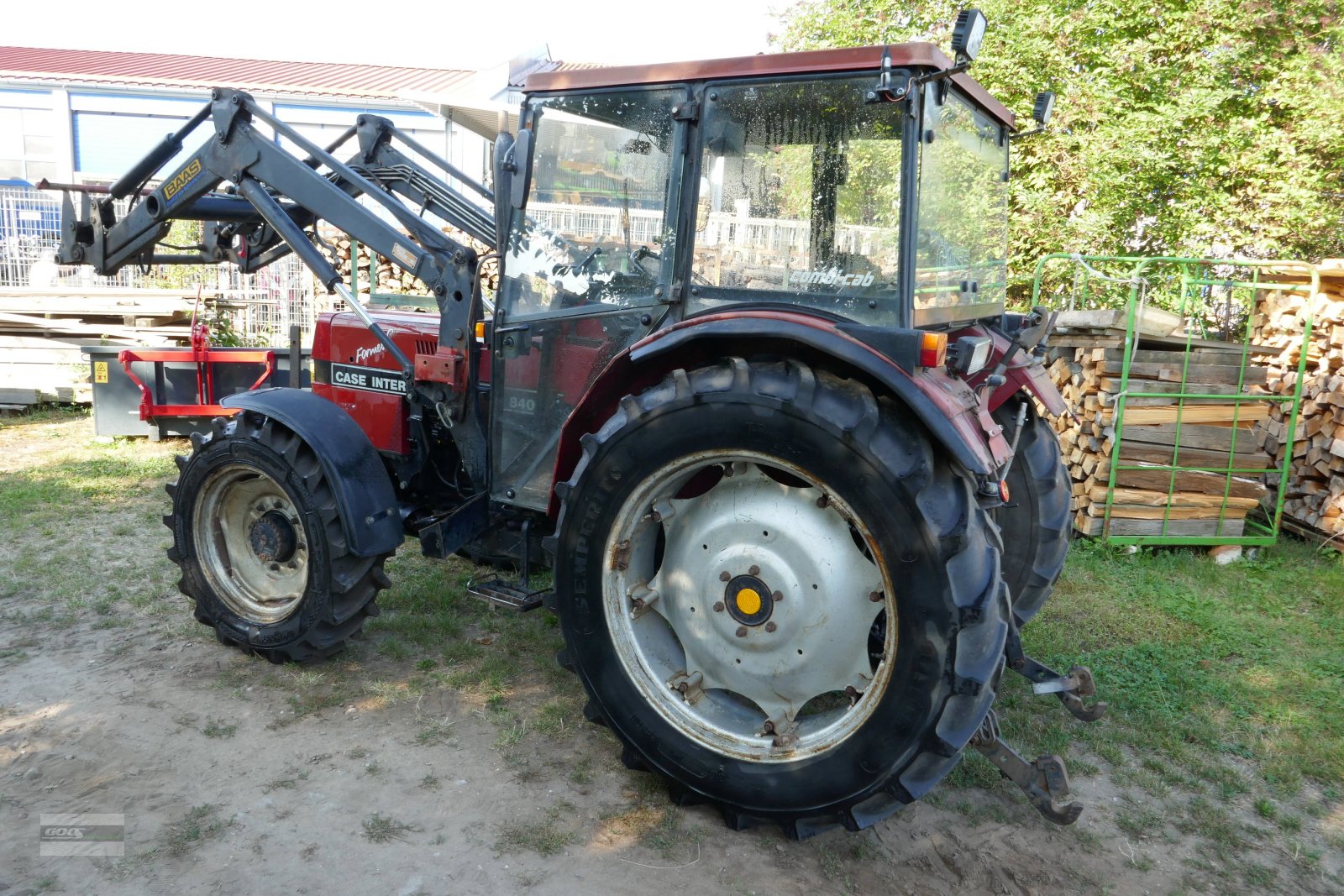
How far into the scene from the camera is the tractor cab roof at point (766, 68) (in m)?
2.83

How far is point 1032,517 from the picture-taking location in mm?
4125

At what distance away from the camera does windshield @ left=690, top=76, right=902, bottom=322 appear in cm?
298

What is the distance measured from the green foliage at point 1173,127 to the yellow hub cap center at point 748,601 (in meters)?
7.55

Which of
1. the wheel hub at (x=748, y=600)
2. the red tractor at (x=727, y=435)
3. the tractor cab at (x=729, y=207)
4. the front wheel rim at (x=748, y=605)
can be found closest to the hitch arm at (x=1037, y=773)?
the red tractor at (x=727, y=435)

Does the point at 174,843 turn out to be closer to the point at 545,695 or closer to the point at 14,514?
the point at 545,695

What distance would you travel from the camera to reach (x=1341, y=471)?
655 centimetres

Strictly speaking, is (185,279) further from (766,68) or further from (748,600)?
(748,600)

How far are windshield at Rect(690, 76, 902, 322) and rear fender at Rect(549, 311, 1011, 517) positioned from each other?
17 cm

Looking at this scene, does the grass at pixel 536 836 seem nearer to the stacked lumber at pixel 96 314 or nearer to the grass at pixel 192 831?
the grass at pixel 192 831

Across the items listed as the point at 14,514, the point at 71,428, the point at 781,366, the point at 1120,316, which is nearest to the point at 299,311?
the point at 71,428

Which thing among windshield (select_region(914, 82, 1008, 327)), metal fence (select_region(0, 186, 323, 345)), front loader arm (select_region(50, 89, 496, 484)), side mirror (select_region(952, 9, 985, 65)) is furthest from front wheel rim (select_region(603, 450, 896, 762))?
metal fence (select_region(0, 186, 323, 345))

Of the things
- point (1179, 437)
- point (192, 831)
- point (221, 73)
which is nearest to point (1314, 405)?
point (1179, 437)

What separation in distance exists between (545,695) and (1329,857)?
2802 mm

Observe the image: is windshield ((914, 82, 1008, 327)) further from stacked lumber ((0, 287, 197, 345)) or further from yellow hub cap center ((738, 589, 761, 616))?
stacked lumber ((0, 287, 197, 345))
